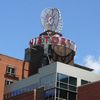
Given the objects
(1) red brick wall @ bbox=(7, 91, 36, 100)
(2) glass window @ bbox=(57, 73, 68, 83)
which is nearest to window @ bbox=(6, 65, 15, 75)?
(1) red brick wall @ bbox=(7, 91, 36, 100)

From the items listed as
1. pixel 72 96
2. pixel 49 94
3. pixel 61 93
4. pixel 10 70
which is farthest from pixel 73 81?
pixel 10 70

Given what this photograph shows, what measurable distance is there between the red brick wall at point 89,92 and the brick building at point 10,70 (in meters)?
16.2

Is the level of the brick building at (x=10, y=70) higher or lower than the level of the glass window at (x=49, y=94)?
higher

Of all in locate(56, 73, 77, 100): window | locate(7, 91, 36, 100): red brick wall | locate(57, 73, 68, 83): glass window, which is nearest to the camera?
locate(56, 73, 77, 100): window

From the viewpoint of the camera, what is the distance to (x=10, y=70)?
7988 cm

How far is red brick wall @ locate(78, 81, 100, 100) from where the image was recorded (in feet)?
208

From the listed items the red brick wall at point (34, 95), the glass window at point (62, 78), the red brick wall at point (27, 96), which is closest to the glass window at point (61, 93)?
the glass window at point (62, 78)

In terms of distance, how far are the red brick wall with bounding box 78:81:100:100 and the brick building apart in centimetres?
1619

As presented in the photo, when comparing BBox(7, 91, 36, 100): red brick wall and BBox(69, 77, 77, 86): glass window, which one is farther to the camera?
BBox(7, 91, 36, 100): red brick wall

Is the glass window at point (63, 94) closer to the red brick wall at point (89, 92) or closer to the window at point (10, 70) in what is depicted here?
the red brick wall at point (89, 92)

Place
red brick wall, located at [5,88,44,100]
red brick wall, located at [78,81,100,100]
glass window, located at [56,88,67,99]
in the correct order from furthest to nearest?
red brick wall, located at [5,88,44,100], glass window, located at [56,88,67,99], red brick wall, located at [78,81,100,100]

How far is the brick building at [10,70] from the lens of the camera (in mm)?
77875

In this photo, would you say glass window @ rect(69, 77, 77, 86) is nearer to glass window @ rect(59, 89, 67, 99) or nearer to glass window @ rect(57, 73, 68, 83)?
glass window @ rect(57, 73, 68, 83)

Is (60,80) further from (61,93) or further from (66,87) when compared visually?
(61,93)
